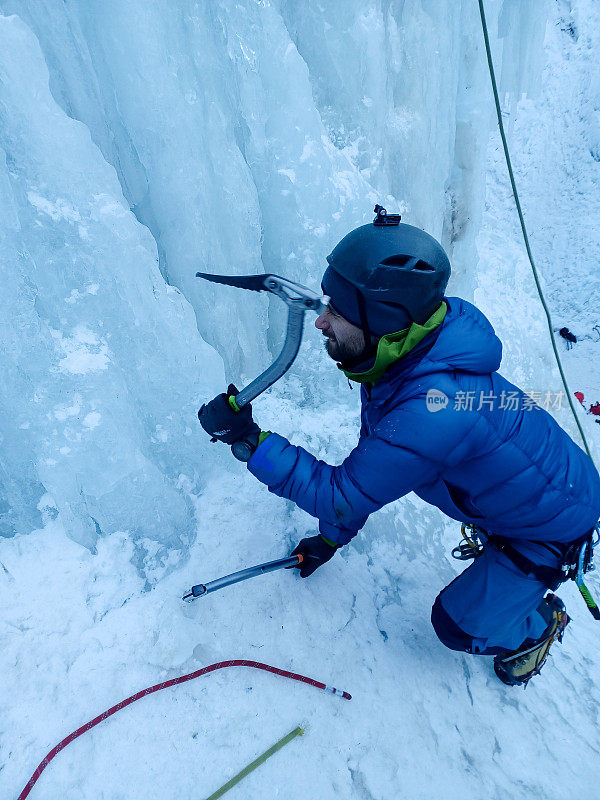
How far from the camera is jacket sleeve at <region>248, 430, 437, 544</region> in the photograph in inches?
56.9

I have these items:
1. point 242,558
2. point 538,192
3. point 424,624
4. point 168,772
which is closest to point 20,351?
point 242,558

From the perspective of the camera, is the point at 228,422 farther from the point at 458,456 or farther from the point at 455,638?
the point at 455,638

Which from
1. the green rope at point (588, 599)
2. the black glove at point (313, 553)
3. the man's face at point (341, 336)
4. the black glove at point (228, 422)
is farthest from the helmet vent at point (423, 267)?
the green rope at point (588, 599)

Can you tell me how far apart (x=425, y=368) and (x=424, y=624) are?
1204 millimetres

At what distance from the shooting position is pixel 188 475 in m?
2.25

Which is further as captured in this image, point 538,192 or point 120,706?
point 538,192

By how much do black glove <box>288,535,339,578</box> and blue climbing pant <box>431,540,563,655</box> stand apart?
495 mm

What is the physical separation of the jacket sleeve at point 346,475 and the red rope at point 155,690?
579 millimetres

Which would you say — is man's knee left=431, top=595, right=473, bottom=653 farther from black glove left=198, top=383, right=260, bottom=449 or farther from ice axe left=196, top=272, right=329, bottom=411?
ice axe left=196, top=272, right=329, bottom=411

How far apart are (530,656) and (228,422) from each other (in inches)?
54.8

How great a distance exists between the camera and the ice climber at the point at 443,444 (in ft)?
4.62

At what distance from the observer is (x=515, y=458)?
148 centimetres

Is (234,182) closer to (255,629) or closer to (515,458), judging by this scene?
(515,458)

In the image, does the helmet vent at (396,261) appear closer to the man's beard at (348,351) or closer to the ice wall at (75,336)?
the man's beard at (348,351)
